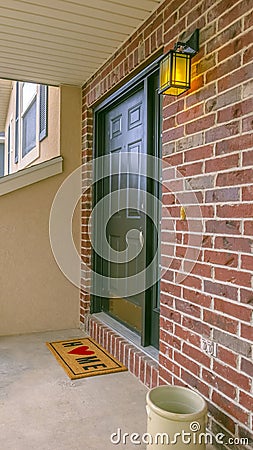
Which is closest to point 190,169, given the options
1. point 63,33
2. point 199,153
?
point 199,153

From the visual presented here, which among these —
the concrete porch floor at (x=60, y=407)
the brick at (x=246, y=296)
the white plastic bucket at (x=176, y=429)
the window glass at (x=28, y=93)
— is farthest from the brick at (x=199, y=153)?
the window glass at (x=28, y=93)

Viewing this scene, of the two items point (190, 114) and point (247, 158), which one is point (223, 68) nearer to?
point (190, 114)

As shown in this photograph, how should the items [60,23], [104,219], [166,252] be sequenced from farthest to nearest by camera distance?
[104,219], [60,23], [166,252]

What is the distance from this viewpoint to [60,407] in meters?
2.24

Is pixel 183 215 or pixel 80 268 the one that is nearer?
pixel 183 215

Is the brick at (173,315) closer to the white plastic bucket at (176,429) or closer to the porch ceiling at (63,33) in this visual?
the white plastic bucket at (176,429)

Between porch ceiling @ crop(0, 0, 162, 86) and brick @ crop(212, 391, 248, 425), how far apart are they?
227 centimetres

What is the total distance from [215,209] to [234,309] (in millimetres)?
486

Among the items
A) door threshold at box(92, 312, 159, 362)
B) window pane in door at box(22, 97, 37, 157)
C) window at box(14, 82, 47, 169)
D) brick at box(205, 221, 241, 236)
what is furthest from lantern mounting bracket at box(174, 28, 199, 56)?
window pane in door at box(22, 97, 37, 157)

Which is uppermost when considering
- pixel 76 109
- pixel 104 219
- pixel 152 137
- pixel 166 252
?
pixel 76 109

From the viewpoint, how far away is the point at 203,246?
6.41 ft

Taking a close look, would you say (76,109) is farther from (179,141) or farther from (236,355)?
(236,355)

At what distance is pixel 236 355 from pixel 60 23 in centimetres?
237

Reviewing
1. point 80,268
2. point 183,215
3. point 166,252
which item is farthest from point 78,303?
point 183,215
